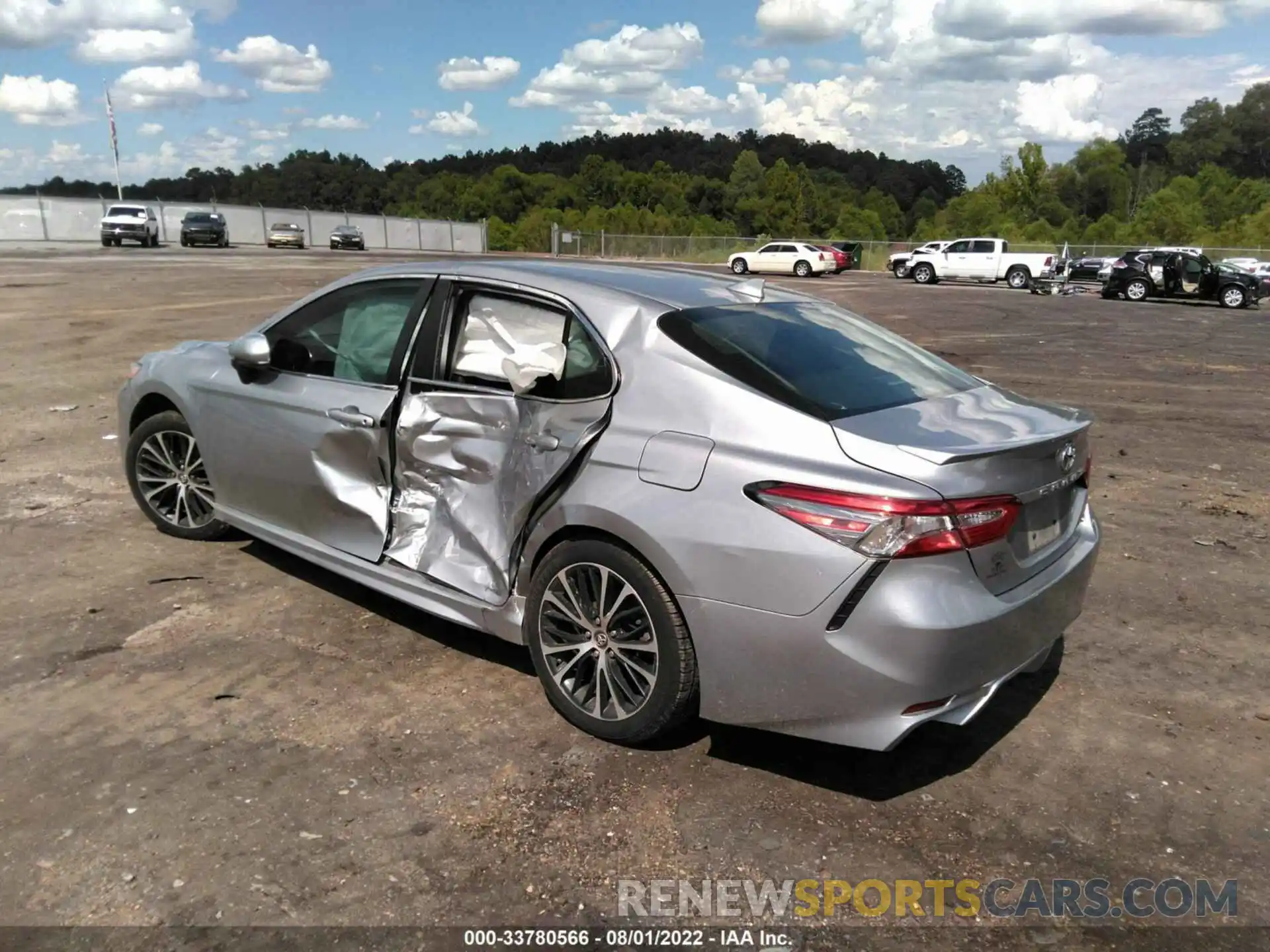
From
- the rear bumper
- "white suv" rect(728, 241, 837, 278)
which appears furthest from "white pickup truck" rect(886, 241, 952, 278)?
the rear bumper

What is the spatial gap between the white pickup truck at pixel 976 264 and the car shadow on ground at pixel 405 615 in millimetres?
40007

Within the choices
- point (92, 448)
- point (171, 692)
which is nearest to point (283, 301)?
point (92, 448)

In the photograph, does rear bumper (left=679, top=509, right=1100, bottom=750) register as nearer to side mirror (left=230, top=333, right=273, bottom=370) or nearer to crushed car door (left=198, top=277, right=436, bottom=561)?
crushed car door (left=198, top=277, right=436, bottom=561)

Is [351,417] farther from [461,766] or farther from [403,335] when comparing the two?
[461,766]

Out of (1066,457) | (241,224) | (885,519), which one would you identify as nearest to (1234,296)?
(1066,457)

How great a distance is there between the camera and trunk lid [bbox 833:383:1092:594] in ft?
9.78

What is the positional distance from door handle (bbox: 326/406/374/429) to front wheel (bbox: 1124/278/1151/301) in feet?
109

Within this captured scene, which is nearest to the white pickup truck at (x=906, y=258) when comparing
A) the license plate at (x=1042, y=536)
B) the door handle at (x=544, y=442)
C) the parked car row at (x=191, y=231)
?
the parked car row at (x=191, y=231)

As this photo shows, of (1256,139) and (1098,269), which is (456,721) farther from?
(1256,139)

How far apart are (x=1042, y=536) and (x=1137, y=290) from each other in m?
32.8

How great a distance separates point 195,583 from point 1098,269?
2059 inches

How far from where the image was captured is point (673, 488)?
10.5ft

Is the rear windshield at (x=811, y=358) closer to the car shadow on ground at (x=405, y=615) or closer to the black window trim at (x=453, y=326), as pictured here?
the black window trim at (x=453, y=326)

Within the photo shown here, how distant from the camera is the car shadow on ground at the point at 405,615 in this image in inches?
170
